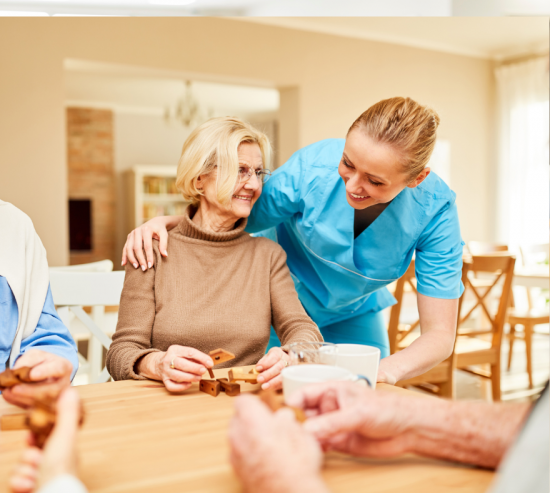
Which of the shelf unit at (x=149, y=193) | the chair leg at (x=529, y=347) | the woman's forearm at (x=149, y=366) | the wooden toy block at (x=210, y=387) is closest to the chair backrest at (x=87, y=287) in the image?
the woman's forearm at (x=149, y=366)

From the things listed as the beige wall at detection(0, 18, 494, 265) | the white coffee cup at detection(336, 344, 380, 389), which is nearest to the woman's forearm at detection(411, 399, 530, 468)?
the white coffee cup at detection(336, 344, 380, 389)

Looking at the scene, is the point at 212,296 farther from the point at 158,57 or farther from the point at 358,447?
the point at 158,57

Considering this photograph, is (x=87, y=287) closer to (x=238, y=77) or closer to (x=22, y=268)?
(x=22, y=268)

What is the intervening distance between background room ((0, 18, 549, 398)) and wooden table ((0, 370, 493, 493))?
1619 mm

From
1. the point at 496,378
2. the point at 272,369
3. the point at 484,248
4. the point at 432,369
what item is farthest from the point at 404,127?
the point at 484,248

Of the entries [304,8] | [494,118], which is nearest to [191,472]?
[304,8]

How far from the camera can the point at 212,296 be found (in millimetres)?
1197

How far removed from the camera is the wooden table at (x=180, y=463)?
52 cm

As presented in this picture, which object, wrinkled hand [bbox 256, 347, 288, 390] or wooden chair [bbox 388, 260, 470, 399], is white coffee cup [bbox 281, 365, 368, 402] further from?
wooden chair [bbox 388, 260, 470, 399]

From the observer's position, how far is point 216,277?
123 cm

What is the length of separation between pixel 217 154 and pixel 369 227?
16.2 inches

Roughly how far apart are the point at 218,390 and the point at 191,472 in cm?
28

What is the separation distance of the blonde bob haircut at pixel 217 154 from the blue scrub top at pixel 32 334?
435 millimetres

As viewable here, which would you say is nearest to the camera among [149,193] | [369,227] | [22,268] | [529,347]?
[22,268]
